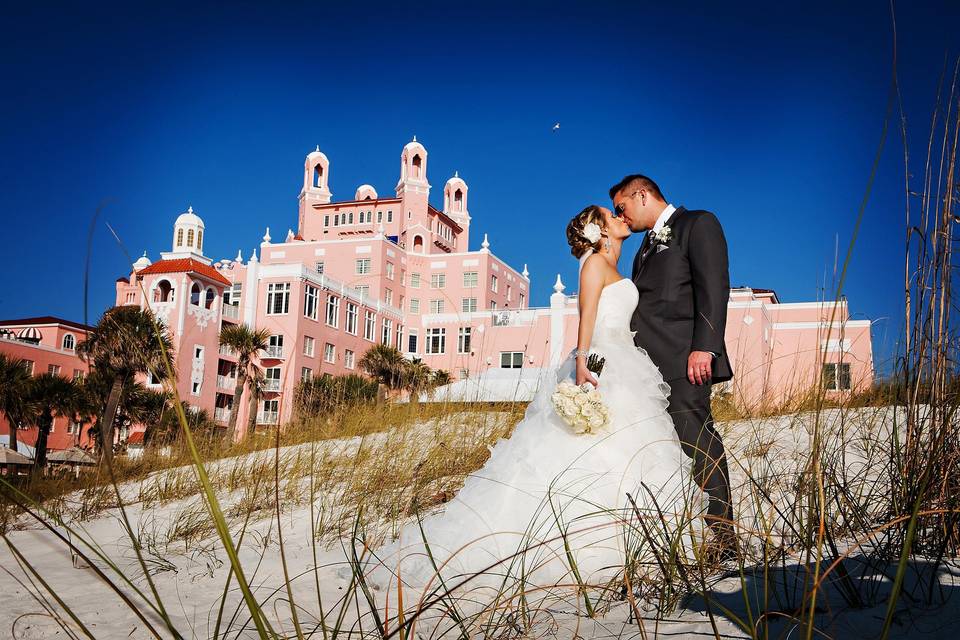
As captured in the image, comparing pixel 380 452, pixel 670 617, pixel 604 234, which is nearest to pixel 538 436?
pixel 604 234

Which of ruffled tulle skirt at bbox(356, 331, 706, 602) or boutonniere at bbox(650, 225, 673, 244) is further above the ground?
boutonniere at bbox(650, 225, 673, 244)

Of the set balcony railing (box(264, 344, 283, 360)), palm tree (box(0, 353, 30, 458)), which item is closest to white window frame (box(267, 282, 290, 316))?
balcony railing (box(264, 344, 283, 360))

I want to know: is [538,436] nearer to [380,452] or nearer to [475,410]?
[380,452]

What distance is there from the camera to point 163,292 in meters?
41.7

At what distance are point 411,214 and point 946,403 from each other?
6367 centimetres

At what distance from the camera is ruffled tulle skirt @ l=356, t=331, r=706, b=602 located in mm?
2781

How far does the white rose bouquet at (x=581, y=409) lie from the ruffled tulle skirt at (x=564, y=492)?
4 centimetres

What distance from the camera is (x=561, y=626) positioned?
1.99 metres

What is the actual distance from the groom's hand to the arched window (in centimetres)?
4141

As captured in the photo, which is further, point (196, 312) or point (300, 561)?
point (196, 312)

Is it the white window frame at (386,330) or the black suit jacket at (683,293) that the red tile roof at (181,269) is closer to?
the white window frame at (386,330)

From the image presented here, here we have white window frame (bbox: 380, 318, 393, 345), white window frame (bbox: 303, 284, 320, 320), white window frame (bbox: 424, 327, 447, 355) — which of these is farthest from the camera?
white window frame (bbox: 424, 327, 447, 355)

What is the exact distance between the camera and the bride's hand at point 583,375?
327 centimetres

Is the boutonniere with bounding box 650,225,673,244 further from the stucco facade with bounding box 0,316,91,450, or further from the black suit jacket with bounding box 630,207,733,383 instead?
the stucco facade with bounding box 0,316,91,450
